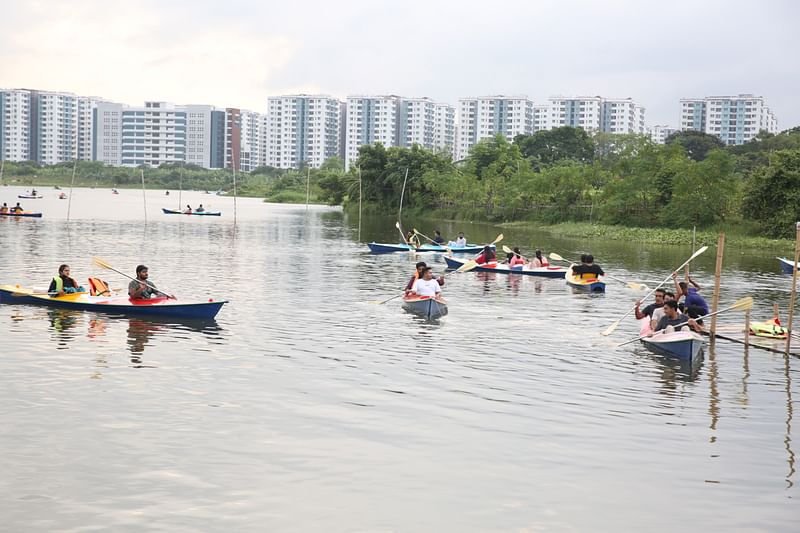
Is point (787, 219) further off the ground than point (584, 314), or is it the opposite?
point (787, 219)

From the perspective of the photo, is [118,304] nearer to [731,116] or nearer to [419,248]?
[419,248]

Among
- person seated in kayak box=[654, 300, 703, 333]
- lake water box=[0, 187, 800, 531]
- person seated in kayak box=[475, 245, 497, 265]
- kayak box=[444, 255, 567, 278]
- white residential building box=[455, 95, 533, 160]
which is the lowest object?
lake water box=[0, 187, 800, 531]

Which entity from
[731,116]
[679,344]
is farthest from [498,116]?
[679,344]

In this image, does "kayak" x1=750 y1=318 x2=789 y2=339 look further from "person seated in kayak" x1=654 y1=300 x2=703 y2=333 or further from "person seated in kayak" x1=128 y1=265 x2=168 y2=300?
"person seated in kayak" x1=128 y1=265 x2=168 y2=300

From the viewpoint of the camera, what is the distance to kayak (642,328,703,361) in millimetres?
15164

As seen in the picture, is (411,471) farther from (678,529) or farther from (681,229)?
(681,229)

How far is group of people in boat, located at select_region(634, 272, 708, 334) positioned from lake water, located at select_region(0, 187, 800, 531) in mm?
695

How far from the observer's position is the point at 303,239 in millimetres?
47312

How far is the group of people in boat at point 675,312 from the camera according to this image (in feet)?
53.0

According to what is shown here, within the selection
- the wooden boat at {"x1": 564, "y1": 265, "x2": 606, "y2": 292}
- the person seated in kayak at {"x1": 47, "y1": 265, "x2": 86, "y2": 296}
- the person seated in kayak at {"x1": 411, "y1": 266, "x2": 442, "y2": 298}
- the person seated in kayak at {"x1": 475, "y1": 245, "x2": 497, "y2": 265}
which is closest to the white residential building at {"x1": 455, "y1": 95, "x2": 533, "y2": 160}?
the person seated in kayak at {"x1": 475, "y1": 245, "x2": 497, "y2": 265}

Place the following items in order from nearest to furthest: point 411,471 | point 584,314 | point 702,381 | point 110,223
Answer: point 411,471
point 702,381
point 584,314
point 110,223

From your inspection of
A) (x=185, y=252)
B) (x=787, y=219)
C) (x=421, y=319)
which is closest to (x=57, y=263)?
(x=185, y=252)

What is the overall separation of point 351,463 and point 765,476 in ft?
14.9

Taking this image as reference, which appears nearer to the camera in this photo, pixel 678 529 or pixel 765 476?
pixel 678 529
